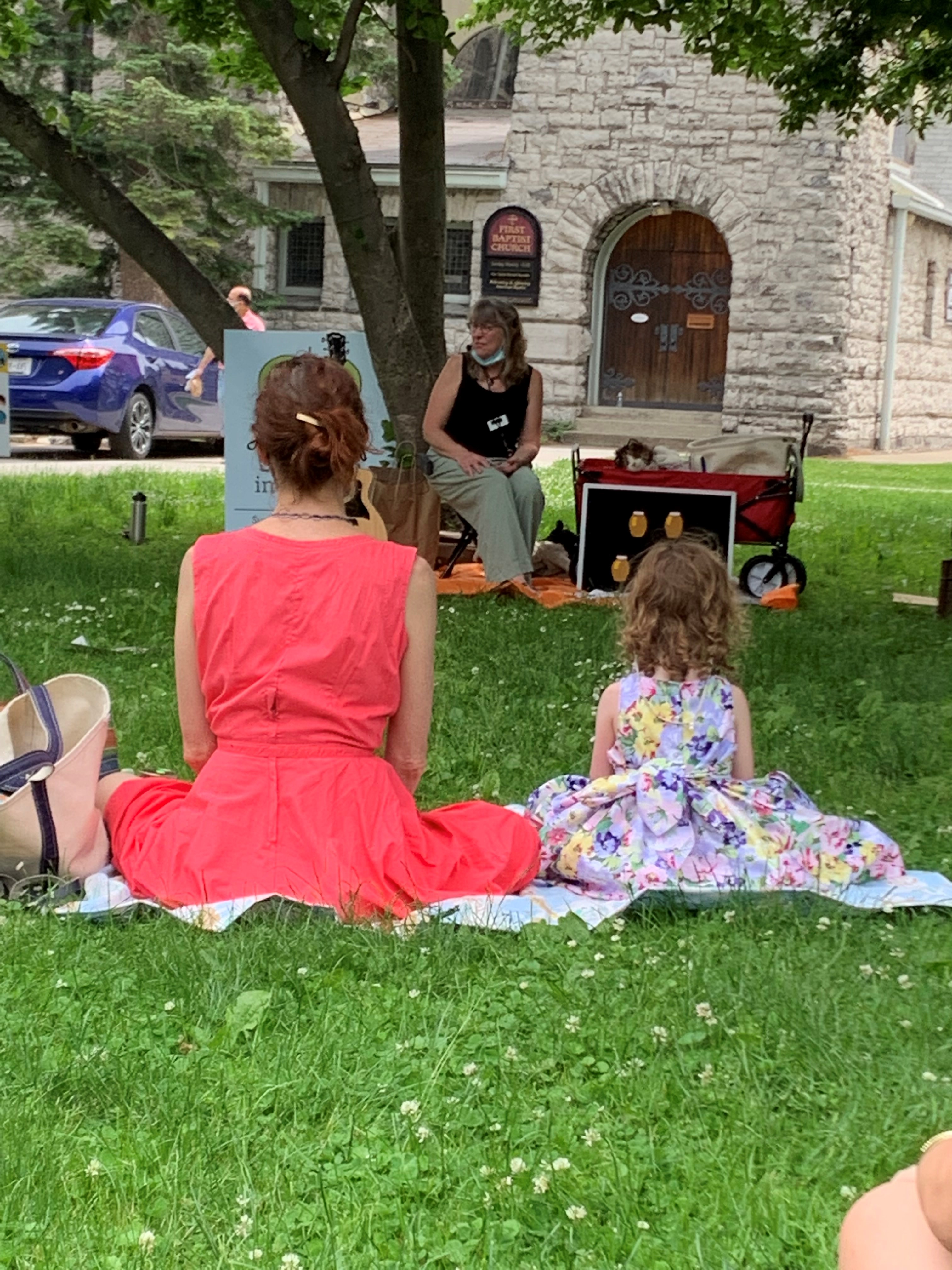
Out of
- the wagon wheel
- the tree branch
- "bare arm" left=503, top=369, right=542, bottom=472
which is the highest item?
the tree branch

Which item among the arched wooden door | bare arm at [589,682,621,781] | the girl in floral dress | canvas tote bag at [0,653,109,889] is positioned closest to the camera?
canvas tote bag at [0,653,109,889]

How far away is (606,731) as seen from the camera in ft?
15.3

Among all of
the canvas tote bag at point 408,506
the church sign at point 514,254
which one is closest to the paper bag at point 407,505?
the canvas tote bag at point 408,506

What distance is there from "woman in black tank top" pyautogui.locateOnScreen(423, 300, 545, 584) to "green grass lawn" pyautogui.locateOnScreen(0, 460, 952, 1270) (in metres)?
4.53

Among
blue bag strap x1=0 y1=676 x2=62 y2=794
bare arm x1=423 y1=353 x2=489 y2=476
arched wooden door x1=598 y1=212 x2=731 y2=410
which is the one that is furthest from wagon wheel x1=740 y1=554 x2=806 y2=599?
arched wooden door x1=598 y1=212 x2=731 y2=410

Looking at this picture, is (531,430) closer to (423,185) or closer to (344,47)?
(423,185)

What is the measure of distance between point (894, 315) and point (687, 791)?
2197 cm

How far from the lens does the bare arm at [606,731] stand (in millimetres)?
4621

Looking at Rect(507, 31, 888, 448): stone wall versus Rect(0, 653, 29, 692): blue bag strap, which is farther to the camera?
Rect(507, 31, 888, 448): stone wall

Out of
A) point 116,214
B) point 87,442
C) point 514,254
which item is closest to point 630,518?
point 116,214

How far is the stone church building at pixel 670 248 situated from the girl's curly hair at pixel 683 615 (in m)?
19.0

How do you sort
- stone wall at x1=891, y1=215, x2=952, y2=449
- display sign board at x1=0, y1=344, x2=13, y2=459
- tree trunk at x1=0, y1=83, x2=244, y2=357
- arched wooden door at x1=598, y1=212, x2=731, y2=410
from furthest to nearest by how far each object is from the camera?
stone wall at x1=891, y1=215, x2=952, y2=449 < arched wooden door at x1=598, y1=212, x2=731, y2=410 < display sign board at x1=0, y1=344, x2=13, y2=459 < tree trunk at x1=0, y1=83, x2=244, y2=357

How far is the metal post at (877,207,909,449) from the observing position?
2508 cm

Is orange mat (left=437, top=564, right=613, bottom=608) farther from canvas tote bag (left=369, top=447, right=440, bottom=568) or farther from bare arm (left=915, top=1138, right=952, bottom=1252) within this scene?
bare arm (left=915, top=1138, right=952, bottom=1252)
